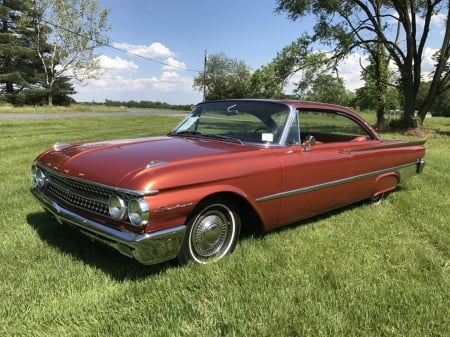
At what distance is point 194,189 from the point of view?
3.23m

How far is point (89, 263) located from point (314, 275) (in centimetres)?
187

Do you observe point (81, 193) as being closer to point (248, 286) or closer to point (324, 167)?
point (248, 286)

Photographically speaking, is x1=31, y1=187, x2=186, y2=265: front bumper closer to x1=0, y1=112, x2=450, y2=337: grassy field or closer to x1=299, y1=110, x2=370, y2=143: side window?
x1=0, y1=112, x2=450, y2=337: grassy field

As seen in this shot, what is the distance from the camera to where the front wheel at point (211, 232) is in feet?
11.1

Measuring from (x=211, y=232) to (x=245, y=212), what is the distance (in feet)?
1.53

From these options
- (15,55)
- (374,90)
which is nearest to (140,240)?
(374,90)

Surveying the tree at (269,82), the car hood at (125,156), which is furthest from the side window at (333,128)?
the tree at (269,82)

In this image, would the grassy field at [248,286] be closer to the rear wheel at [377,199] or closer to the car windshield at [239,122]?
the rear wheel at [377,199]

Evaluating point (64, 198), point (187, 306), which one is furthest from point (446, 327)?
point (64, 198)

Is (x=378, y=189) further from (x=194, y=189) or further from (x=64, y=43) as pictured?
(x=64, y=43)

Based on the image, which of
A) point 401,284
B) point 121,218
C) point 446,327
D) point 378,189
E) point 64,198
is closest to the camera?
point 446,327

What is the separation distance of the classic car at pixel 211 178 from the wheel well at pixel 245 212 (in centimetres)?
1

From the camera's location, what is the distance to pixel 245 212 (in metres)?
3.85

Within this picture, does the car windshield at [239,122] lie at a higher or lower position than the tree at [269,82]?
lower
